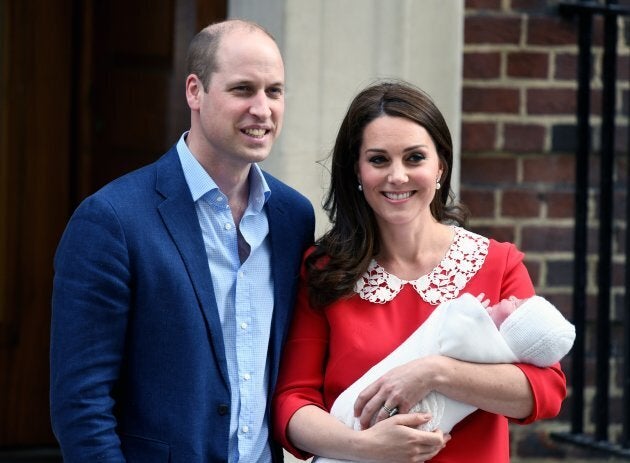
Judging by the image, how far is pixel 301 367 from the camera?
318cm

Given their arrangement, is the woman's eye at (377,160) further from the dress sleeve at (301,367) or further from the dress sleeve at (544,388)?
the dress sleeve at (544,388)

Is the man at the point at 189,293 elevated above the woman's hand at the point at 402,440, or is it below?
above

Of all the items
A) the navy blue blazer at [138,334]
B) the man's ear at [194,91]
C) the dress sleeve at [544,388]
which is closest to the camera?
the navy blue blazer at [138,334]

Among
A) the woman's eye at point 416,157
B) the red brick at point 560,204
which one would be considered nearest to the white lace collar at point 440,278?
the woman's eye at point 416,157

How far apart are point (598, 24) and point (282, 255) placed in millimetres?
1811

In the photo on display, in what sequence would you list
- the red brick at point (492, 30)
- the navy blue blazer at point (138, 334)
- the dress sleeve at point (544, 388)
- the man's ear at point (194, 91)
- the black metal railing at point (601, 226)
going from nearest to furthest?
the navy blue blazer at point (138, 334) → the dress sleeve at point (544, 388) → the man's ear at point (194, 91) → the black metal railing at point (601, 226) → the red brick at point (492, 30)

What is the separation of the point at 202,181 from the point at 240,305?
0.30m

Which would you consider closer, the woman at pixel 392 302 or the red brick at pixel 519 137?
the woman at pixel 392 302

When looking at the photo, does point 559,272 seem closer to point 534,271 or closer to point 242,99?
point 534,271

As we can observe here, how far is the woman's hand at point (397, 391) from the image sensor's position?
2957mm

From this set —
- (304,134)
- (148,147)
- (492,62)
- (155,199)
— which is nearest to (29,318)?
(148,147)

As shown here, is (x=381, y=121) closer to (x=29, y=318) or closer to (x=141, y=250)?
(x=141, y=250)

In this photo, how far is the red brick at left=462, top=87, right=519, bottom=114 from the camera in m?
4.45

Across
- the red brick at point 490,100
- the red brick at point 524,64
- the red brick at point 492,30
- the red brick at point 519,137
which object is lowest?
the red brick at point 519,137
